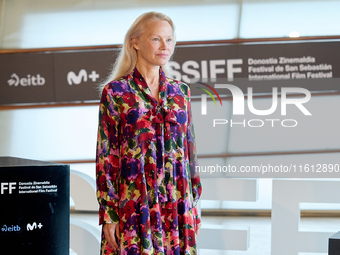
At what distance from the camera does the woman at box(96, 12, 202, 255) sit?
1.87 metres

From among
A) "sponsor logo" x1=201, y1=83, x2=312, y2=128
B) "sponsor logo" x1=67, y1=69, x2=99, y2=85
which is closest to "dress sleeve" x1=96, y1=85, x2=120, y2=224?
"sponsor logo" x1=201, y1=83, x2=312, y2=128

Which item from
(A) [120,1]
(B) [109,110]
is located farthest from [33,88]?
(B) [109,110]

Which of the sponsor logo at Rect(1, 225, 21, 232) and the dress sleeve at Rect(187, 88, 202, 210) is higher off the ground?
the dress sleeve at Rect(187, 88, 202, 210)

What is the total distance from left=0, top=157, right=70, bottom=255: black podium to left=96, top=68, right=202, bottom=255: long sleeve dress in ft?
0.67

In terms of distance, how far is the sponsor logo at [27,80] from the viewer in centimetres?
459

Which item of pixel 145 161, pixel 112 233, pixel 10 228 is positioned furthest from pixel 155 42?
pixel 10 228

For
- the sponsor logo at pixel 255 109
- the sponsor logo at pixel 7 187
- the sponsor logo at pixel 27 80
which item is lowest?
the sponsor logo at pixel 7 187

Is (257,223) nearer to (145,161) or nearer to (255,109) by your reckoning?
(255,109)

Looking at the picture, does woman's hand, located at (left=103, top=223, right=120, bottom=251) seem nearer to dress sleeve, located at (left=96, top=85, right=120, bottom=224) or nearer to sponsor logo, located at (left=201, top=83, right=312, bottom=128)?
dress sleeve, located at (left=96, top=85, right=120, bottom=224)

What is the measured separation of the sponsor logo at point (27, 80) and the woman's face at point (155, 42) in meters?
2.82

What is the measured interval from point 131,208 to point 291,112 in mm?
2160

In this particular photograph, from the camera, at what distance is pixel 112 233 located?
6.18 feet

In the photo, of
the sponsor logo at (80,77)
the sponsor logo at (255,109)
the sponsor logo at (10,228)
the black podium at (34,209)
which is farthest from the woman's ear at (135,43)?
the sponsor logo at (80,77)

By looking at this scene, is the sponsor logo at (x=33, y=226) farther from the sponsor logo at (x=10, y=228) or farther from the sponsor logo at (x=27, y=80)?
the sponsor logo at (x=27, y=80)
